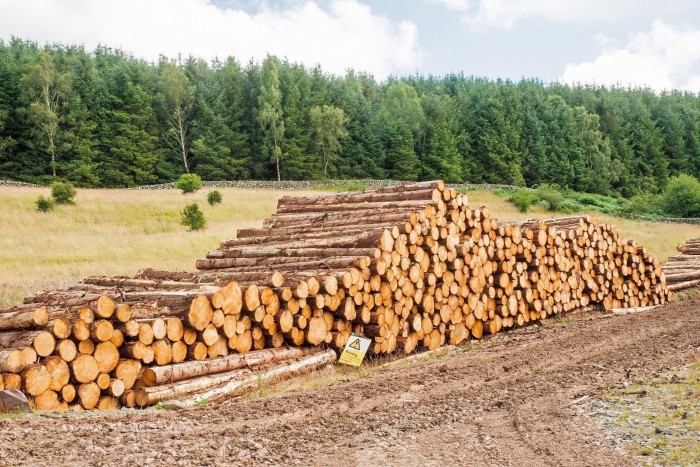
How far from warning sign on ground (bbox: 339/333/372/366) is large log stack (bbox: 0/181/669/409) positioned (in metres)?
0.18

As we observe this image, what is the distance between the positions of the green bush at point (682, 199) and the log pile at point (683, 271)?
2813cm

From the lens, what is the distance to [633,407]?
18.2 feet

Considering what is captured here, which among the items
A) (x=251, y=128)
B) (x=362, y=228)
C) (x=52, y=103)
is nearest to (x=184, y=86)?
(x=251, y=128)

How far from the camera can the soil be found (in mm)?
4527

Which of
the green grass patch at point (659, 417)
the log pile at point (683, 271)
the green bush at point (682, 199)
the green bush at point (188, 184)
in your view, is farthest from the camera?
the green bush at point (682, 199)

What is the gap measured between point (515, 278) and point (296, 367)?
17.9 ft

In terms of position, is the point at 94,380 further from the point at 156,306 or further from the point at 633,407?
the point at 633,407

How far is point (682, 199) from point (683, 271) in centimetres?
3177

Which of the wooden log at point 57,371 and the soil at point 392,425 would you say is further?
the wooden log at point 57,371

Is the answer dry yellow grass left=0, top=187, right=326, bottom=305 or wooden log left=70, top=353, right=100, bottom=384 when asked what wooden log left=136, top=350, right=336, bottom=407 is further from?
dry yellow grass left=0, top=187, right=326, bottom=305

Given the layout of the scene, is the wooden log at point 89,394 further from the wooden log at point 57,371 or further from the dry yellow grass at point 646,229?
the dry yellow grass at point 646,229

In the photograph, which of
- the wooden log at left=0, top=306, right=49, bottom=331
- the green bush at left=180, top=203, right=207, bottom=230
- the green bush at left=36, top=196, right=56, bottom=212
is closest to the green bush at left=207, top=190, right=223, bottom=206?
the green bush at left=180, top=203, right=207, bottom=230

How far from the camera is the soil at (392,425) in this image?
453 centimetres

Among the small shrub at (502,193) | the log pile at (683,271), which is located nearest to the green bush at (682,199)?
the small shrub at (502,193)
